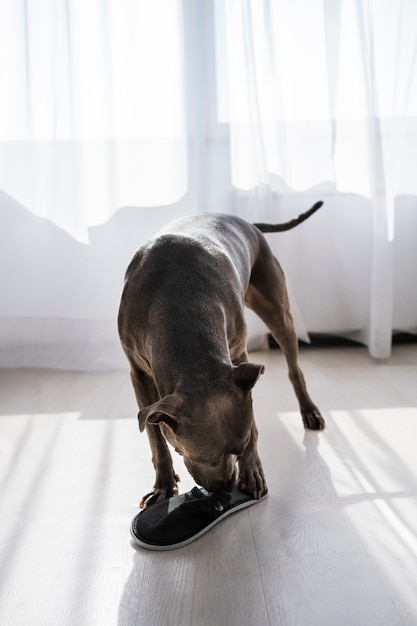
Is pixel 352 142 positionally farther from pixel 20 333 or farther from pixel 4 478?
pixel 4 478

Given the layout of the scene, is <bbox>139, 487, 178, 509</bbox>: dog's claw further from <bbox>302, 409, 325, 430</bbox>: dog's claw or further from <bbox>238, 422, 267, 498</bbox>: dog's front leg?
<bbox>302, 409, 325, 430</bbox>: dog's claw

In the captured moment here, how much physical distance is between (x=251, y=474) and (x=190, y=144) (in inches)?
89.1

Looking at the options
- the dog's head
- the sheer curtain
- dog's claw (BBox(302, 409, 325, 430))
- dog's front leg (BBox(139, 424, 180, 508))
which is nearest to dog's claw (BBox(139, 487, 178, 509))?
dog's front leg (BBox(139, 424, 180, 508))

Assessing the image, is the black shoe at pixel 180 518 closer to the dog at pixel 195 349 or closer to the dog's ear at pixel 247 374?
the dog at pixel 195 349

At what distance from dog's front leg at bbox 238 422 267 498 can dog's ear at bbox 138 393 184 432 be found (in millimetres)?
580

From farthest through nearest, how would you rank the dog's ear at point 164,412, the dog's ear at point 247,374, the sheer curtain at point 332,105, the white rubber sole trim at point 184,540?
the sheer curtain at point 332,105
the white rubber sole trim at point 184,540
the dog's ear at point 247,374
the dog's ear at point 164,412

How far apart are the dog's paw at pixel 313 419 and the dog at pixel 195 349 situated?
1.93 ft

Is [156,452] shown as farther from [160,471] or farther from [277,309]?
[277,309]

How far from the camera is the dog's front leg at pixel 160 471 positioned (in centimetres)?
216

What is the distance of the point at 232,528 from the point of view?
2.01 meters

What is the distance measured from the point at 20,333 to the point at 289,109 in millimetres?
2023

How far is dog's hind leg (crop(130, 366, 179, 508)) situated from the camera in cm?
217

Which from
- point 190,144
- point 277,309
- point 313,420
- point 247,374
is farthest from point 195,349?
A: point 190,144

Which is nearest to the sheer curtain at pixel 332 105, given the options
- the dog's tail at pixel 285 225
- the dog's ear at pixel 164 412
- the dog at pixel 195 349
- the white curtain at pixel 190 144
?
the white curtain at pixel 190 144
